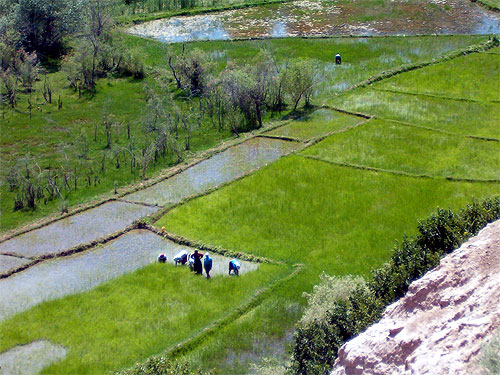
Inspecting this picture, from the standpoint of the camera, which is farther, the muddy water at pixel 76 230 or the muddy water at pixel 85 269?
the muddy water at pixel 76 230

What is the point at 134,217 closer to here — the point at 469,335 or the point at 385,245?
the point at 385,245

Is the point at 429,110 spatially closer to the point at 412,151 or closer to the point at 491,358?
the point at 412,151

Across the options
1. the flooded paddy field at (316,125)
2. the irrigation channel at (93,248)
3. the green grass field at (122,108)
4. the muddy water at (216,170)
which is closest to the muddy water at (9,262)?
the irrigation channel at (93,248)

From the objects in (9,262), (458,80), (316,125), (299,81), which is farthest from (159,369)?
(458,80)

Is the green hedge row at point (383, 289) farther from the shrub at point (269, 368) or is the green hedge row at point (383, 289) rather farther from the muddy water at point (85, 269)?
the muddy water at point (85, 269)

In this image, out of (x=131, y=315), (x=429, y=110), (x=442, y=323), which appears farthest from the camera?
(x=429, y=110)
